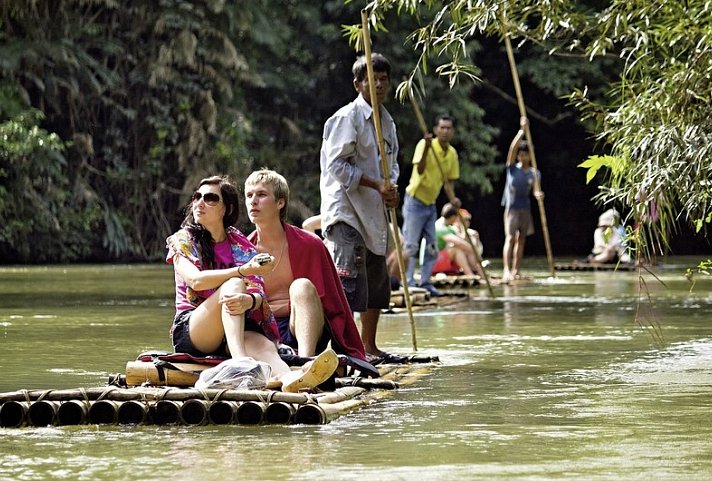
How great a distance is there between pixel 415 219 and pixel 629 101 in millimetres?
6760

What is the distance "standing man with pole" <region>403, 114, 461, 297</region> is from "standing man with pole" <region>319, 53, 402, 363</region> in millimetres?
6029

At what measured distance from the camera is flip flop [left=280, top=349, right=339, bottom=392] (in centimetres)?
689

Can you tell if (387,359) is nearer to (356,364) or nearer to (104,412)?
(356,364)

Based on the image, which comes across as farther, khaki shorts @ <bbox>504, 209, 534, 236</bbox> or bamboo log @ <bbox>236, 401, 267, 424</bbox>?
khaki shorts @ <bbox>504, 209, 534, 236</bbox>

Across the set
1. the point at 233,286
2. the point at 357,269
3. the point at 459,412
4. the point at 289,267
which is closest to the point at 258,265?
the point at 233,286

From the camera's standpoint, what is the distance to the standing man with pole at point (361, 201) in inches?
359

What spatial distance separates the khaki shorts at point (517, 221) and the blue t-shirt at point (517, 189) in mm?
70

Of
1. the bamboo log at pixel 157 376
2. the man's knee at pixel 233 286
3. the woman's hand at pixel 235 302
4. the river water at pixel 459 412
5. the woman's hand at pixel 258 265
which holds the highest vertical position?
the woman's hand at pixel 258 265

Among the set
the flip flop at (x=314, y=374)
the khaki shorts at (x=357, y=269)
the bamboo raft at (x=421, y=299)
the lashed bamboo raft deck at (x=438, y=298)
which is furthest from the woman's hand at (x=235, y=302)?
the bamboo raft at (x=421, y=299)

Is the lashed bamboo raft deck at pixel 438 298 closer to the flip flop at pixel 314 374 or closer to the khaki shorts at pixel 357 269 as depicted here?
the khaki shorts at pixel 357 269

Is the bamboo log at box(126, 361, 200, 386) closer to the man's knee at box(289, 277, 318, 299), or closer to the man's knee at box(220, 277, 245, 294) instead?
the man's knee at box(220, 277, 245, 294)

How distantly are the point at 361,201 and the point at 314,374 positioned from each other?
248 centimetres

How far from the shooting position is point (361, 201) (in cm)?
927

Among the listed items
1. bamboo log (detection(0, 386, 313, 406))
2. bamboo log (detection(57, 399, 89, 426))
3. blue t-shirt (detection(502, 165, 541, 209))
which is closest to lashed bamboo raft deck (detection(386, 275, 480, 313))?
blue t-shirt (detection(502, 165, 541, 209))
